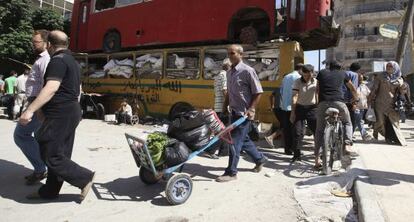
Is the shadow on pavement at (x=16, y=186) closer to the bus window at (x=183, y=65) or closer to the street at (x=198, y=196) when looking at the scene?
the street at (x=198, y=196)

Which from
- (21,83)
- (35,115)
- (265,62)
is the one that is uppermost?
(265,62)

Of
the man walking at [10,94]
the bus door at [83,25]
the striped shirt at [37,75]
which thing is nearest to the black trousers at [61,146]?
the striped shirt at [37,75]

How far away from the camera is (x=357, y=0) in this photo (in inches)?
2227

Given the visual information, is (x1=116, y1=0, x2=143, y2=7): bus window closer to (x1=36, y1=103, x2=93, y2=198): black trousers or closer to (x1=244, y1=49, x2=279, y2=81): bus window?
(x1=244, y1=49, x2=279, y2=81): bus window

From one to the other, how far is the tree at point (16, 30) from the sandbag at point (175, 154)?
21.0 m

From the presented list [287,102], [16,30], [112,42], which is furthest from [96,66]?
[16,30]

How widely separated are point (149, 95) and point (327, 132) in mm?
7125

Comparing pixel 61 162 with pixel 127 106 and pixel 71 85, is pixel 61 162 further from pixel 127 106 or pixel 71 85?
pixel 127 106

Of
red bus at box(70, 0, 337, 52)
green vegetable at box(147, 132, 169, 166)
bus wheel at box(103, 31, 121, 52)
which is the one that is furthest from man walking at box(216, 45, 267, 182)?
bus wheel at box(103, 31, 121, 52)

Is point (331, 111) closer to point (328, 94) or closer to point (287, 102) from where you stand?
point (328, 94)

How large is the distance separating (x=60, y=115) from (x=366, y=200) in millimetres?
3337

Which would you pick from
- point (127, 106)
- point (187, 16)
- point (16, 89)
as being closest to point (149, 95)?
point (127, 106)

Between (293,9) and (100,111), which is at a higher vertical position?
(293,9)

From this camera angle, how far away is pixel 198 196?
16.7 feet
